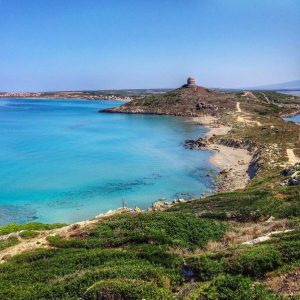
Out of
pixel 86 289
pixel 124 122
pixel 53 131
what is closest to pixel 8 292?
pixel 86 289

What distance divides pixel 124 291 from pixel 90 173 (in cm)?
4496

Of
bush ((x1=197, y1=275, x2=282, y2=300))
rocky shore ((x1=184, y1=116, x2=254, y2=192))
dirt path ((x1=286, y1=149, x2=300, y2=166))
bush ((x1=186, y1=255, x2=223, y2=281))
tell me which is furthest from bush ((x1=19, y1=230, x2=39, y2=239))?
dirt path ((x1=286, y1=149, x2=300, y2=166))

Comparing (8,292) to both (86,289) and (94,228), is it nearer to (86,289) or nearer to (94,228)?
(86,289)

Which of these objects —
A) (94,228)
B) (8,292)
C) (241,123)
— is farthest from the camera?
(241,123)

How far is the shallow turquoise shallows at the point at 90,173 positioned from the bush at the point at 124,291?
82.4ft

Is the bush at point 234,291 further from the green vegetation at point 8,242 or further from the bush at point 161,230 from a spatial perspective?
the green vegetation at point 8,242

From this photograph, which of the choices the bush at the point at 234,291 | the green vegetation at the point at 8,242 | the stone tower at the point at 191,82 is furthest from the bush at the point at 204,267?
the stone tower at the point at 191,82

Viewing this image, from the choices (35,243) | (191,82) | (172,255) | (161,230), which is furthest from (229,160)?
(191,82)

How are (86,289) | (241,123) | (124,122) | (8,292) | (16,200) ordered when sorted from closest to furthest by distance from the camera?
(86,289)
(8,292)
(16,200)
(241,123)
(124,122)

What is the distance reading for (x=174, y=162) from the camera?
64062 millimetres

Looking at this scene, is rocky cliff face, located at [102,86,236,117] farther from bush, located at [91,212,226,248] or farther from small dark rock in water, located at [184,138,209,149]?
bush, located at [91,212,226,248]

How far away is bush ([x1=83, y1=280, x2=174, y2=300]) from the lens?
12.6 m

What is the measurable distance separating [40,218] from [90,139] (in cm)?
5653

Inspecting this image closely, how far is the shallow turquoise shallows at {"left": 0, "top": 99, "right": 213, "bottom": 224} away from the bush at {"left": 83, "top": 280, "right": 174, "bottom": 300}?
25120 millimetres
